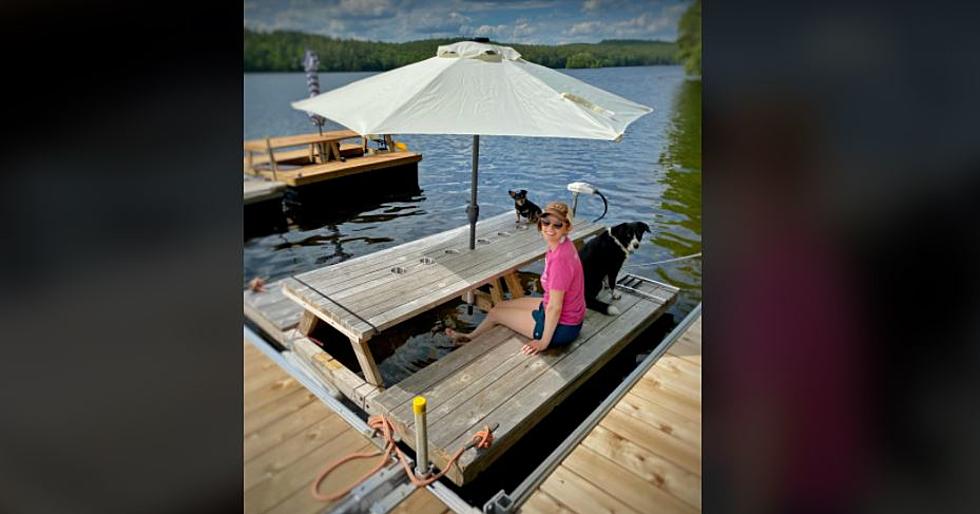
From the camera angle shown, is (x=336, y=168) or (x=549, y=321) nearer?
(x=336, y=168)

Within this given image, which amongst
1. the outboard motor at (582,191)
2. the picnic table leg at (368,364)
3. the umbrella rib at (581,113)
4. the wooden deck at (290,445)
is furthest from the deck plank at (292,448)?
the outboard motor at (582,191)

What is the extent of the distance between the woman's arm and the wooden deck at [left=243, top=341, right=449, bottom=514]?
2.05 ft

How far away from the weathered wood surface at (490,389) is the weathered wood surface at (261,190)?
2.72 ft

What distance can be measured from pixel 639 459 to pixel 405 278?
1.02 meters

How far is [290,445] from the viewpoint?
88 centimetres

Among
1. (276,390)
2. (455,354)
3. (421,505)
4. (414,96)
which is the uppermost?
(414,96)

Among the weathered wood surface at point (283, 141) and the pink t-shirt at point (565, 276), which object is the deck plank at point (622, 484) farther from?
the weathered wood surface at point (283, 141)

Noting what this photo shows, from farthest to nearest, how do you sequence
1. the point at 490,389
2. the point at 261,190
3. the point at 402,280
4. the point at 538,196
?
the point at 538,196
the point at 402,280
the point at 490,389
the point at 261,190

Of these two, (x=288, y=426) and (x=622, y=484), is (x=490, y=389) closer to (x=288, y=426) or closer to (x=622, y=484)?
(x=622, y=484)

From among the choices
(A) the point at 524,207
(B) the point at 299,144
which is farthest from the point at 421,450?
(A) the point at 524,207
